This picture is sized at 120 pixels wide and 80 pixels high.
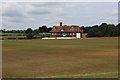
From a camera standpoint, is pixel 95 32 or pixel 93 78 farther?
pixel 95 32

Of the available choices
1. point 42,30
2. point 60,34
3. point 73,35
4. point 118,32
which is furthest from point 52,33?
point 42,30

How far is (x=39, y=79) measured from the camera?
7.29 meters

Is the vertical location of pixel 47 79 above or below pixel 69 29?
below

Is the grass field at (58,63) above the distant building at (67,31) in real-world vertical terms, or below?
below

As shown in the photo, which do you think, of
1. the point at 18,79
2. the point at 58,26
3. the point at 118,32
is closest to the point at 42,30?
the point at 58,26

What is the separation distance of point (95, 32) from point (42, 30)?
39.6 meters

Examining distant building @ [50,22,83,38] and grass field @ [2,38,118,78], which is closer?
grass field @ [2,38,118,78]

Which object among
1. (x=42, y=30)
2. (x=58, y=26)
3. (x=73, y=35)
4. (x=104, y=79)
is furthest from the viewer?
(x=42, y=30)

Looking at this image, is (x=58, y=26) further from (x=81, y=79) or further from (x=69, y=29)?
(x=81, y=79)

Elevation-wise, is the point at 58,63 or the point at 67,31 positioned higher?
the point at 67,31

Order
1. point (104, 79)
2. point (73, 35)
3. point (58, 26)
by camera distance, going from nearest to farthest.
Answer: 1. point (104, 79)
2. point (73, 35)
3. point (58, 26)

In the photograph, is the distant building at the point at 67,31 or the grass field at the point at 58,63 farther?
the distant building at the point at 67,31

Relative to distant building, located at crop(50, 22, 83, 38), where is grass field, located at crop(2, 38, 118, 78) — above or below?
below

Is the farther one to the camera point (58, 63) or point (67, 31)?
point (67, 31)
